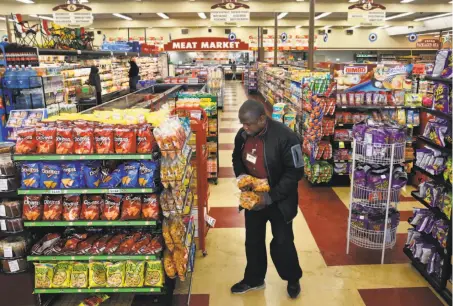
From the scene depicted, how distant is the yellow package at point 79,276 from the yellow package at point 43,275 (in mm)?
175

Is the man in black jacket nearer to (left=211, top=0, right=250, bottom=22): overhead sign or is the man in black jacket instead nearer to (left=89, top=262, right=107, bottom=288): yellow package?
(left=89, top=262, right=107, bottom=288): yellow package

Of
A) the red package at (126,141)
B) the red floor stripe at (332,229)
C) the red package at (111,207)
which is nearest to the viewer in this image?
the red package at (126,141)

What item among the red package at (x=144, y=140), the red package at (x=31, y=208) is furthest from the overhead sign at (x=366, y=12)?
the red package at (x=31, y=208)

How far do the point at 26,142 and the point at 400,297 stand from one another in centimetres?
337

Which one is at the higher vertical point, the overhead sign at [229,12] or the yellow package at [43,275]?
the overhead sign at [229,12]

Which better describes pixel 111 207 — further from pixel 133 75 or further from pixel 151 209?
pixel 133 75

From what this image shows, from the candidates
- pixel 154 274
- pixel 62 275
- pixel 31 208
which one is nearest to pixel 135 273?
pixel 154 274

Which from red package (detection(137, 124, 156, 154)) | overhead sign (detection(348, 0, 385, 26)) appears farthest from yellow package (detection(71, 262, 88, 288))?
overhead sign (detection(348, 0, 385, 26))

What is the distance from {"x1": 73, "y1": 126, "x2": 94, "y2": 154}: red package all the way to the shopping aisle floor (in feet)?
5.31

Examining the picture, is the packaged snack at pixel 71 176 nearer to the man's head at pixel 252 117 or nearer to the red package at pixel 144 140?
the red package at pixel 144 140

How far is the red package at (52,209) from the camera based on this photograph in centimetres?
296

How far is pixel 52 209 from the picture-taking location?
2963 mm

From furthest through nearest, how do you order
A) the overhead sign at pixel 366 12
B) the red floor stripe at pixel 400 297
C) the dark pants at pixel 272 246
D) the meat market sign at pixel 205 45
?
1. the overhead sign at pixel 366 12
2. the meat market sign at pixel 205 45
3. the red floor stripe at pixel 400 297
4. the dark pants at pixel 272 246

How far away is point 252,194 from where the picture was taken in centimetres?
305
